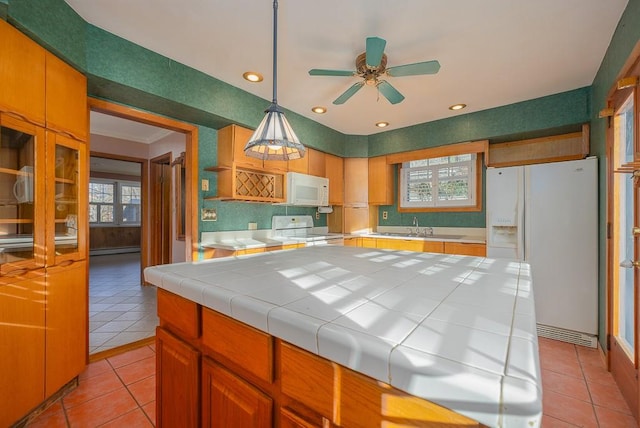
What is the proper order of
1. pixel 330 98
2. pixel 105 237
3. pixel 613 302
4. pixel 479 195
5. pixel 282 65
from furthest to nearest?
1. pixel 105 237
2. pixel 479 195
3. pixel 330 98
4. pixel 282 65
5. pixel 613 302

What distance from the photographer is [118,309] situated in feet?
11.0

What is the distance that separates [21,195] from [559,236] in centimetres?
414

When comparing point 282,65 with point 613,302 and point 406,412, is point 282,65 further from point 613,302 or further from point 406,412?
point 613,302

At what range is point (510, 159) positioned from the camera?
3.42m

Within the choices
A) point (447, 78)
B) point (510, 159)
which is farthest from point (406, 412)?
point (510, 159)

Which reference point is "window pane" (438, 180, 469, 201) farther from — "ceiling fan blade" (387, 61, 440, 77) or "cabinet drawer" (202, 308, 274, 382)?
"cabinet drawer" (202, 308, 274, 382)

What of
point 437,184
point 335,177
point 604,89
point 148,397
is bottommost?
point 148,397

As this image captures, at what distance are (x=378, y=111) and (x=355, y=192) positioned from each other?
1.41 meters

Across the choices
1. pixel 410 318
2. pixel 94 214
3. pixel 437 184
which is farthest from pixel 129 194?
pixel 410 318

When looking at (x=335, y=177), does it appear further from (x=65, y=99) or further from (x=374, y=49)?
(x=65, y=99)

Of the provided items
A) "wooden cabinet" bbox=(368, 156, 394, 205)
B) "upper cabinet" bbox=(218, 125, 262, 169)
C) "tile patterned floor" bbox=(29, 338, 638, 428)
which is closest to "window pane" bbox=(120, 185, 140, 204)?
"upper cabinet" bbox=(218, 125, 262, 169)

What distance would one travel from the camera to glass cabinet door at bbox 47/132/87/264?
1.76 m

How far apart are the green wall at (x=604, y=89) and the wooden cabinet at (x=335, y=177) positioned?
9.51 feet

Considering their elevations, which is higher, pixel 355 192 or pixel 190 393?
pixel 355 192
